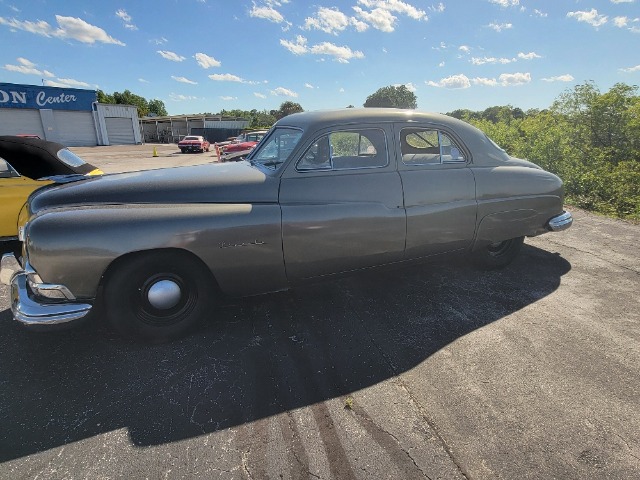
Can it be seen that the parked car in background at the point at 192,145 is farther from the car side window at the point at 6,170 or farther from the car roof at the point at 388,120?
the car roof at the point at 388,120

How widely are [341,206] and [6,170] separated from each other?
5.03 metres

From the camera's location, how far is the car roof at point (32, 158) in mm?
4930

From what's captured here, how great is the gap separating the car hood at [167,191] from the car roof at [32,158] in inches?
94.5

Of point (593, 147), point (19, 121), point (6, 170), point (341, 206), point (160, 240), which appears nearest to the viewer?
point (160, 240)

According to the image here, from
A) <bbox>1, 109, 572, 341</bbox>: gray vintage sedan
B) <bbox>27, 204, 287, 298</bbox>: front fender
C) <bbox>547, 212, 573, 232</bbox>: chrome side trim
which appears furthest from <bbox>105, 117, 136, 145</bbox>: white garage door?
<bbox>547, 212, 573, 232</bbox>: chrome side trim

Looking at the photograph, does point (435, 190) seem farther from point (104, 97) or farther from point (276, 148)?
point (104, 97)

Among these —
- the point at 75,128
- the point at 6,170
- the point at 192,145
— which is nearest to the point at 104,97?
the point at 75,128

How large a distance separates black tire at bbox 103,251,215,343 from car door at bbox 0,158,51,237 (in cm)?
350

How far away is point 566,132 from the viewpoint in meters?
9.82

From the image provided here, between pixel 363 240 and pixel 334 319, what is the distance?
2.46 ft

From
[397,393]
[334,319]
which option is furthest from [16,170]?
[397,393]

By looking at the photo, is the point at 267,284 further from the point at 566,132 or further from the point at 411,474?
the point at 566,132

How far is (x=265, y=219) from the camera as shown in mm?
2795

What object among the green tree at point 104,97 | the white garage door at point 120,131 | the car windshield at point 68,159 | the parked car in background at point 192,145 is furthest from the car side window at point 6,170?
the green tree at point 104,97
